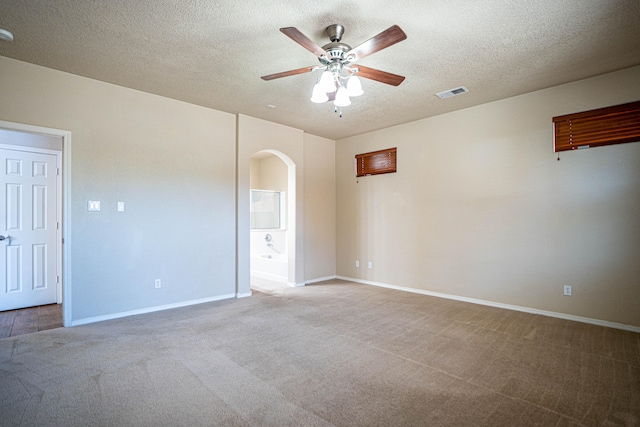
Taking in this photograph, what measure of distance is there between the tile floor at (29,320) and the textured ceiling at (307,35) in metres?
2.74

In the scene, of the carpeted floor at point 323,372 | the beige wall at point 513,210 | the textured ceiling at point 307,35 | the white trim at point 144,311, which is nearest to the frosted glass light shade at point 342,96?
the textured ceiling at point 307,35

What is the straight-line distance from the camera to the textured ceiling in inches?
92.5

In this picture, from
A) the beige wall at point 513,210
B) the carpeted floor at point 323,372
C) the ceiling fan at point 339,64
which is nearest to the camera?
the carpeted floor at point 323,372

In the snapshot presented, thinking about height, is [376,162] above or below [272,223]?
above

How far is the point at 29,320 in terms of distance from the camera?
3730 millimetres

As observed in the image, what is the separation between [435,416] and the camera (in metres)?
1.91

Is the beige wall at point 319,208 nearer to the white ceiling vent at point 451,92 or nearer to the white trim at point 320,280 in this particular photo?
the white trim at point 320,280

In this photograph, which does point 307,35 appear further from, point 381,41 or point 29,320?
point 29,320

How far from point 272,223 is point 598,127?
5.22m

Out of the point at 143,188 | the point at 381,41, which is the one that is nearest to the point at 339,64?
the point at 381,41

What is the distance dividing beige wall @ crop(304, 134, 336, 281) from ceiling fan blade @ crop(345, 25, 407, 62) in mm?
3506

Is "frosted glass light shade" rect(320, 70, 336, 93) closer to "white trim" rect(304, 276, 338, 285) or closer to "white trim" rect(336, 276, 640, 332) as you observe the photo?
"white trim" rect(336, 276, 640, 332)

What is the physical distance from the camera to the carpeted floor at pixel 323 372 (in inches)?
76.1

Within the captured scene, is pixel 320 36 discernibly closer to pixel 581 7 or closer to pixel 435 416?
pixel 581 7
